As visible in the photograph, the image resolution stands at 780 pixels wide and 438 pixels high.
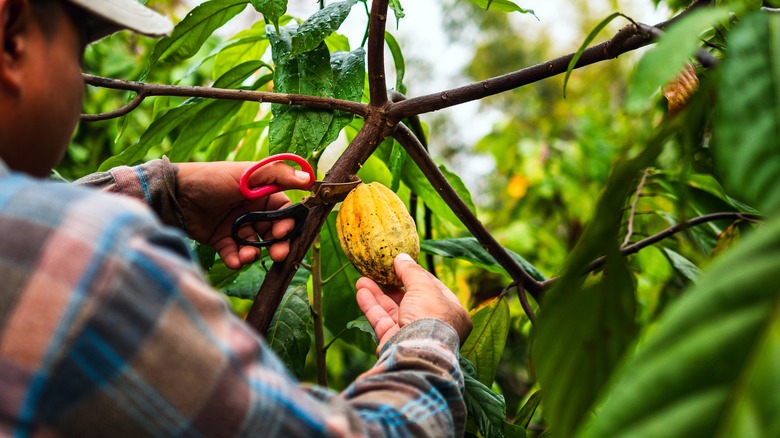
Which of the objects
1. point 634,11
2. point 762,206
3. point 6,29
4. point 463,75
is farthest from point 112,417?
point 463,75

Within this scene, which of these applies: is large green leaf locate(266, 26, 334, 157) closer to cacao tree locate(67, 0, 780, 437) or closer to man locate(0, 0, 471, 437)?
cacao tree locate(67, 0, 780, 437)

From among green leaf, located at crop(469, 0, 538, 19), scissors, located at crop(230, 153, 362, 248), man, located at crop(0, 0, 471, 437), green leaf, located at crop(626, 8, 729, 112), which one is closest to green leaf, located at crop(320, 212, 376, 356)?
scissors, located at crop(230, 153, 362, 248)

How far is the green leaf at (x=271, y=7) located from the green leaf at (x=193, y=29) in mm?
231

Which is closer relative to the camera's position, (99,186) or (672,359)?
(672,359)

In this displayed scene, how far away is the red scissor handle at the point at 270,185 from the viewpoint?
116 cm

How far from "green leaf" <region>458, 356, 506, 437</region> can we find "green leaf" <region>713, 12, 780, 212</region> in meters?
0.68

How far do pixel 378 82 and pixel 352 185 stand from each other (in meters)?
0.17

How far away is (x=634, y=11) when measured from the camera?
38.5ft

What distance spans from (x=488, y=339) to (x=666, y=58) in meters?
0.95

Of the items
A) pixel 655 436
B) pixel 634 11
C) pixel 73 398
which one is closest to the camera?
pixel 655 436

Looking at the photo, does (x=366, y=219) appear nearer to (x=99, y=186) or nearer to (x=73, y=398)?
(x=99, y=186)

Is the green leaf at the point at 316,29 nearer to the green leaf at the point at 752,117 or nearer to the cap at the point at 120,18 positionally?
the cap at the point at 120,18

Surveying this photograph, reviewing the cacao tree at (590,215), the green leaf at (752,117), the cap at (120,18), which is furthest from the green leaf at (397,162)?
the green leaf at (752,117)

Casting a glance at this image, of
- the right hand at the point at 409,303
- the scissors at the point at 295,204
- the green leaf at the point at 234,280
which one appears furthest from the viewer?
the green leaf at the point at 234,280
